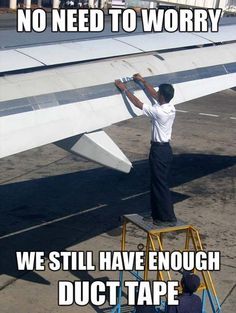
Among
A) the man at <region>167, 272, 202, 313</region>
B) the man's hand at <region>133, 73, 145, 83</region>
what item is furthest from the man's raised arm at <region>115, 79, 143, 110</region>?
the man at <region>167, 272, 202, 313</region>

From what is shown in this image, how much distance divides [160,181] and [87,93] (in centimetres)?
217

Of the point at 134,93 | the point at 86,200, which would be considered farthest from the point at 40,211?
the point at 134,93

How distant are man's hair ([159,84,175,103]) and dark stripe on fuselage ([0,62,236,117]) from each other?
0.39 m

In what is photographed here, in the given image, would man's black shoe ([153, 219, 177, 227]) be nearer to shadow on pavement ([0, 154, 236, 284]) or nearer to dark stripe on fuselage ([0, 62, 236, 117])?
dark stripe on fuselage ([0, 62, 236, 117])

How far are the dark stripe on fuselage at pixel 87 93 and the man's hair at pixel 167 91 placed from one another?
386mm

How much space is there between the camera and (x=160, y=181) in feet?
35.8

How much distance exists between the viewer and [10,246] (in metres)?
13.9

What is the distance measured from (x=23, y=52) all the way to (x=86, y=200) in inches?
288

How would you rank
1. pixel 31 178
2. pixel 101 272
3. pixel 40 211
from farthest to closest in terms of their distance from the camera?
1. pixel 31 178
2. pixel 40 211
3. pixel 101 272

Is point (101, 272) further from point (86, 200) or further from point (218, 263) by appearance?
point (86, 200)

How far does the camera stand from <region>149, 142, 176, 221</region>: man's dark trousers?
10898 mm

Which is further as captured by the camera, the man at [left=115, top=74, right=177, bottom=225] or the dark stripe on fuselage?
the man at [left=115, top=74, right=177, bottom=225]

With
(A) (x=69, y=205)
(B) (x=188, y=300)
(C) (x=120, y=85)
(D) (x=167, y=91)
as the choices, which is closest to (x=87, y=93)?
(C) (x=120, y=85)

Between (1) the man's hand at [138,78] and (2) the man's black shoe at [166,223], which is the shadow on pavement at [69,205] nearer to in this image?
(2) the man's black shoe at [166,223]
